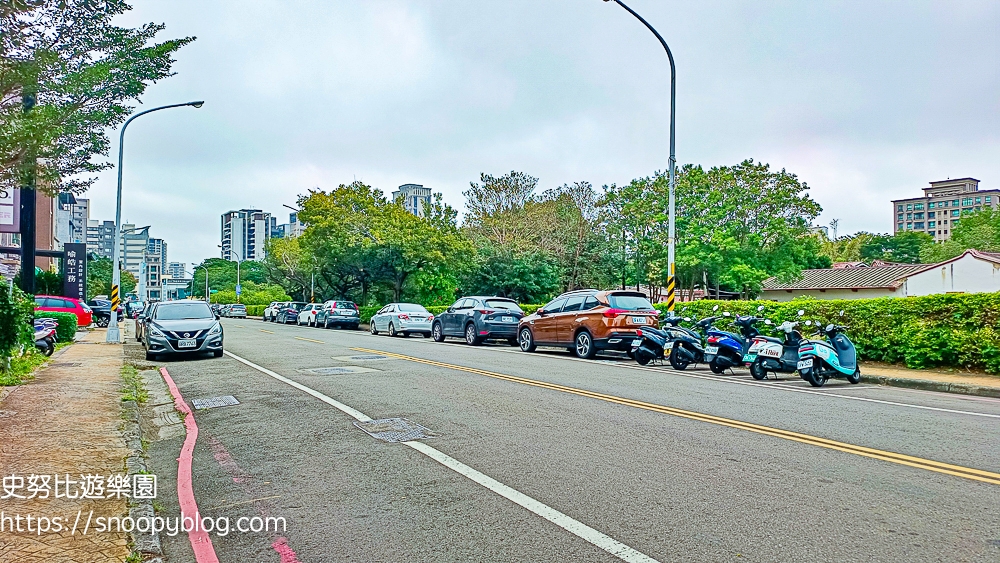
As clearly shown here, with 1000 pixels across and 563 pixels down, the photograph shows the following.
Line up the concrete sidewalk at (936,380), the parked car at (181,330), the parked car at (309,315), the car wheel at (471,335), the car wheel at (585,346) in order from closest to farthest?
the concrete sidewalk at (936,380) < the parked car at (181,330) < the car wheel at (585,346) < the car wheel at (471,335) < the parked car at (309,315)

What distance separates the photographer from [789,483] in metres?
5.54

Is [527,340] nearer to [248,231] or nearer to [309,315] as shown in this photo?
[309,315]

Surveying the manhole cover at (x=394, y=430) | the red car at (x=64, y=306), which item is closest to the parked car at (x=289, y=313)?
the red car at (x=64, y=306)

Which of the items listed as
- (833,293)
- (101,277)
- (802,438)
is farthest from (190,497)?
(101,277)

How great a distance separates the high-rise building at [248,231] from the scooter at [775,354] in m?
176

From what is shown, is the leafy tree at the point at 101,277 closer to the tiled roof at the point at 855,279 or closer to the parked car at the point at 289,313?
the parked car at the point at 289,313

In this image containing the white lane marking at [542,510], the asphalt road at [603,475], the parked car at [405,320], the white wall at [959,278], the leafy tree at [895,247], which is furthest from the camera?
the leafy tree at [895,247]

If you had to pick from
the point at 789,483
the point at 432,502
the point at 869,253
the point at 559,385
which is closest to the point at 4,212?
the point at 559,385

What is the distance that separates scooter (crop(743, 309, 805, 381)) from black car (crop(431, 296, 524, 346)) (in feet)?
34.0

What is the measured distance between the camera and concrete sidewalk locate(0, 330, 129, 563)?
14.4 ft

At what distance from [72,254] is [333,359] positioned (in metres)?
30.7

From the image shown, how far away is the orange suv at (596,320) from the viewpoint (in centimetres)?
1716

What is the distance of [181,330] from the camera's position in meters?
17.2

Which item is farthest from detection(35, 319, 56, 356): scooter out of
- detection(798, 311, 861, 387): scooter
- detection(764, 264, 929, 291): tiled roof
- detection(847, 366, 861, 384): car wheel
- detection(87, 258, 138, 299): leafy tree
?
detection(87, 258, 138, 299): leafy tree
